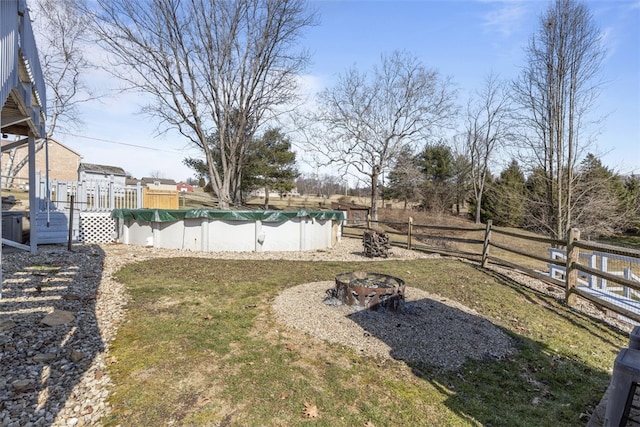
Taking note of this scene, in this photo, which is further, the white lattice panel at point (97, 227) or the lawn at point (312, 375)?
the white lattice panel at point (97, 227)

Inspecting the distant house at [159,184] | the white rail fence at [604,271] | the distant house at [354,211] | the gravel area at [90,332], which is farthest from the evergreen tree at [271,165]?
the white rail fence at [604,271]

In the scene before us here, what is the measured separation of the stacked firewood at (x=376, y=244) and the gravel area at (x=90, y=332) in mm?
4272

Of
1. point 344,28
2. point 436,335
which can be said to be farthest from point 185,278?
point 344,28

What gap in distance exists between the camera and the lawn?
2619mm

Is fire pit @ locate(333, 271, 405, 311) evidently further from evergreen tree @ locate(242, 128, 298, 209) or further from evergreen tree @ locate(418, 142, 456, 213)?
evergreen tree @ locate(418, 142, 456, 213)

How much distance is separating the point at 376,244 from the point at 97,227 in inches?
368

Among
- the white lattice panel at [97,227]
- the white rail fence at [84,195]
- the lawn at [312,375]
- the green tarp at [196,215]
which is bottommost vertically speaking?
the lawn at [312,375]

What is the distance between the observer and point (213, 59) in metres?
13.8

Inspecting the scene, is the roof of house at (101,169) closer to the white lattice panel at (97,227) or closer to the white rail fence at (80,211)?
the white rail fence at (80,211)

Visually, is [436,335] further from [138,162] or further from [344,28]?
[138,162]

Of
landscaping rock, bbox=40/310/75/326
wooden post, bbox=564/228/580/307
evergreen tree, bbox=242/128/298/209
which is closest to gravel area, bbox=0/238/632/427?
landscaping rock, bbox=40/310/75/326

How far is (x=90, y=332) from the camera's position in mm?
3965

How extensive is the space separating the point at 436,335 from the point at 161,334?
349 cm

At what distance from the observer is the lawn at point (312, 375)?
2.62 m
